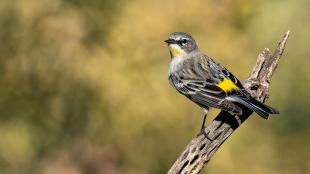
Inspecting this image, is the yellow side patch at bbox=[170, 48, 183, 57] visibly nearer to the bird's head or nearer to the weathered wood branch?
the bird's head

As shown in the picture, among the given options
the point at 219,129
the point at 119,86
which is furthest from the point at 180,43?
the point at 119,86

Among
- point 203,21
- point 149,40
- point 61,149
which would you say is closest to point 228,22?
point 203,21

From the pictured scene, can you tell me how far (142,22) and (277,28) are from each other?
2.50m

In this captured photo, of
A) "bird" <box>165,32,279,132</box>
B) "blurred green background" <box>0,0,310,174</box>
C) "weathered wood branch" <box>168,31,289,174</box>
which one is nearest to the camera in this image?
"weathered wood branch" <box>168,31,289,174</box>

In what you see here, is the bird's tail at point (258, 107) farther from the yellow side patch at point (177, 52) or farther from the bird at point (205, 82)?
the yellow side patch at point (177, 52)

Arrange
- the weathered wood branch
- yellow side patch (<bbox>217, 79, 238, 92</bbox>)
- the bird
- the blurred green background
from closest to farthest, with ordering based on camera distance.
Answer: the weathered wood branch
the bird
yellow side patch (<bbox>217, 79, 238, 92</bbox>)
the blurred green background

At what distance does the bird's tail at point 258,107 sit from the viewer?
8.89 meters

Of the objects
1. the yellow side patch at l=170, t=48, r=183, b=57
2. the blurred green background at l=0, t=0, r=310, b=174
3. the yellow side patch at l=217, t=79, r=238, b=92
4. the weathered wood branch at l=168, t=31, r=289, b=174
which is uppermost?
the blurred green background at l=0, t=0, r=310, b=174

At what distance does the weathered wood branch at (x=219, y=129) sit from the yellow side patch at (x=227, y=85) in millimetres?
214

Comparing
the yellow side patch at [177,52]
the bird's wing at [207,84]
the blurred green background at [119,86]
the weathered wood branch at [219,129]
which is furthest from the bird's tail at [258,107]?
the blurred green background at [119,86]

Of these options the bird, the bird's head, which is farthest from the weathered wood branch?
the bird's head

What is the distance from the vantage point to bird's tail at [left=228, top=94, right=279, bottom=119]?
8.89 m

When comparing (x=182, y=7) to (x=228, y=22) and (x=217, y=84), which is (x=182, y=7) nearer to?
(x=228, y=22)

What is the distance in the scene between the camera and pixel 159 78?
1593 cm
